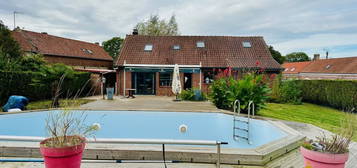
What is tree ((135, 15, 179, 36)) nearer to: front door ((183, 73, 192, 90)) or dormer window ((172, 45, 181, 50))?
dormer window ((172, 45, 181, 50))

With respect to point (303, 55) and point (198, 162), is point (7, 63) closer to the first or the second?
point (198, 162)

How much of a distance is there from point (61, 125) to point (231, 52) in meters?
19.9

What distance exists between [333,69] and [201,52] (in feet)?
90.7

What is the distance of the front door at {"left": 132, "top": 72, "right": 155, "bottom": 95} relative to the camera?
65.5ft

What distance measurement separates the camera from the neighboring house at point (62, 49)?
991 inches

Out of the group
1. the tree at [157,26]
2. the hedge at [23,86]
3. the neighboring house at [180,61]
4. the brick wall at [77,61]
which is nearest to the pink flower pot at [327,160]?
the hedge at [23,86]

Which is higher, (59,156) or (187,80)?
(187,80)

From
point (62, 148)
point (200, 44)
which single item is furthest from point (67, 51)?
point (62, 148)

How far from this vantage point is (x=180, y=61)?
66.4ft

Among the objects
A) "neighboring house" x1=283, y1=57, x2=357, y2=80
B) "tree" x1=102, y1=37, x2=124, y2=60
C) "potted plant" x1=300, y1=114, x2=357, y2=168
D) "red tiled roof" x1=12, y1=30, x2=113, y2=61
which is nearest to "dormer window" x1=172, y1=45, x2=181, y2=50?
"neighboring house" x1=283, y1=57, x2=357, y2=80

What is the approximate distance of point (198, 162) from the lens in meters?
4.75

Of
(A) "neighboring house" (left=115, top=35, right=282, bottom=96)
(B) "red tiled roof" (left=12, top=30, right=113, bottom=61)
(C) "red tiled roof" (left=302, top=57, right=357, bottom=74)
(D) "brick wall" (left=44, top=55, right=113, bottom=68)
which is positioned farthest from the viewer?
(C) "red tiled roof" (left=302, top=57, right=357, bottom=74)

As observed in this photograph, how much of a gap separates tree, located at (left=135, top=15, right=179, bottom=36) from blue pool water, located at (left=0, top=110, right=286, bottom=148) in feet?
81.7

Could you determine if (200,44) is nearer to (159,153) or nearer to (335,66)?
(159,153)
